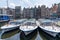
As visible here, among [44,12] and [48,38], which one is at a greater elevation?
[44,12]

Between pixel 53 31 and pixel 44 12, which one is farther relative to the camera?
pixel 44 12

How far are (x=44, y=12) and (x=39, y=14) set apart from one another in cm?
313

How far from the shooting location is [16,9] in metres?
Result: 55.9

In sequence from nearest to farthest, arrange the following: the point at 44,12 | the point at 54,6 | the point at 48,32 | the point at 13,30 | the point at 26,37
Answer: the point at 26,37 → the point at 48,32 → the point at 13,30 → the point at 44,12 → the point at 54,6

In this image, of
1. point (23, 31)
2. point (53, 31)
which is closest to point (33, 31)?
point (23, 31)

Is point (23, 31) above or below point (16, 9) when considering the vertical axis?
below

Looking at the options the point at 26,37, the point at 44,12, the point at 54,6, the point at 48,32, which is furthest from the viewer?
the point at 54,6

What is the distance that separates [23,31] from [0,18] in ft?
83.6

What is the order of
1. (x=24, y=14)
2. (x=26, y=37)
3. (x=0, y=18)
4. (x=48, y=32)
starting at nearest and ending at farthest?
(x=26, y=37) < (x=48, y=32) < (x=0, y=18) < (x=24, y=14)

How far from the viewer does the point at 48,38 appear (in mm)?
17062

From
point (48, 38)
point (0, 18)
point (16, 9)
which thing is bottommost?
point (48, 38)

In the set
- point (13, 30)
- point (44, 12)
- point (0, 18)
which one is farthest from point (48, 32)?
point (44, 12)

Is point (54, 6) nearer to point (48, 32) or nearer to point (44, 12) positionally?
point (44, 12)

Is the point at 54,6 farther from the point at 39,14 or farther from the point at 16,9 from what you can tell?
the point at 16,9
